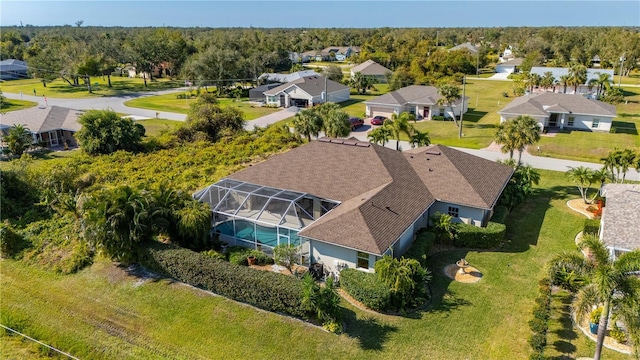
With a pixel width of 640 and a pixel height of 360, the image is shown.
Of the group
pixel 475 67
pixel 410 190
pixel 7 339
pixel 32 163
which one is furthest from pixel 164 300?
pixel 475 67

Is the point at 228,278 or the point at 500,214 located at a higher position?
the point at 500,214

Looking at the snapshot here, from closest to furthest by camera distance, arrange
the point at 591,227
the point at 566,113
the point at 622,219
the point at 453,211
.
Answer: the point at 622,219 → the point at 591,227 → the point at 453,211 → the point at 566,113

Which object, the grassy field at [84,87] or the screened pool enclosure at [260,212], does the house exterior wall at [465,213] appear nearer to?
the screened pool enclosure at [260,212]

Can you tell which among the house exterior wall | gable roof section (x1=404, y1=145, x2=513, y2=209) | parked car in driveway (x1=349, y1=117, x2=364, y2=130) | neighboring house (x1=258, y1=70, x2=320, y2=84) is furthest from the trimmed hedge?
neighboring house (x1=258, y1=70, x2=320, y2=84)

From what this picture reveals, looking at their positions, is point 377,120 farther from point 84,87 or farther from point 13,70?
point 13,70

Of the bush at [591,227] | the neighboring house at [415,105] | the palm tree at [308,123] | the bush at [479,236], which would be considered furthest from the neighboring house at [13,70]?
the bush at [591,227]

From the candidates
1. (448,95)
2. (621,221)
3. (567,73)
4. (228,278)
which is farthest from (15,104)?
(567,73)

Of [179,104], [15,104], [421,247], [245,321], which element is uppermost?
[15,104]
